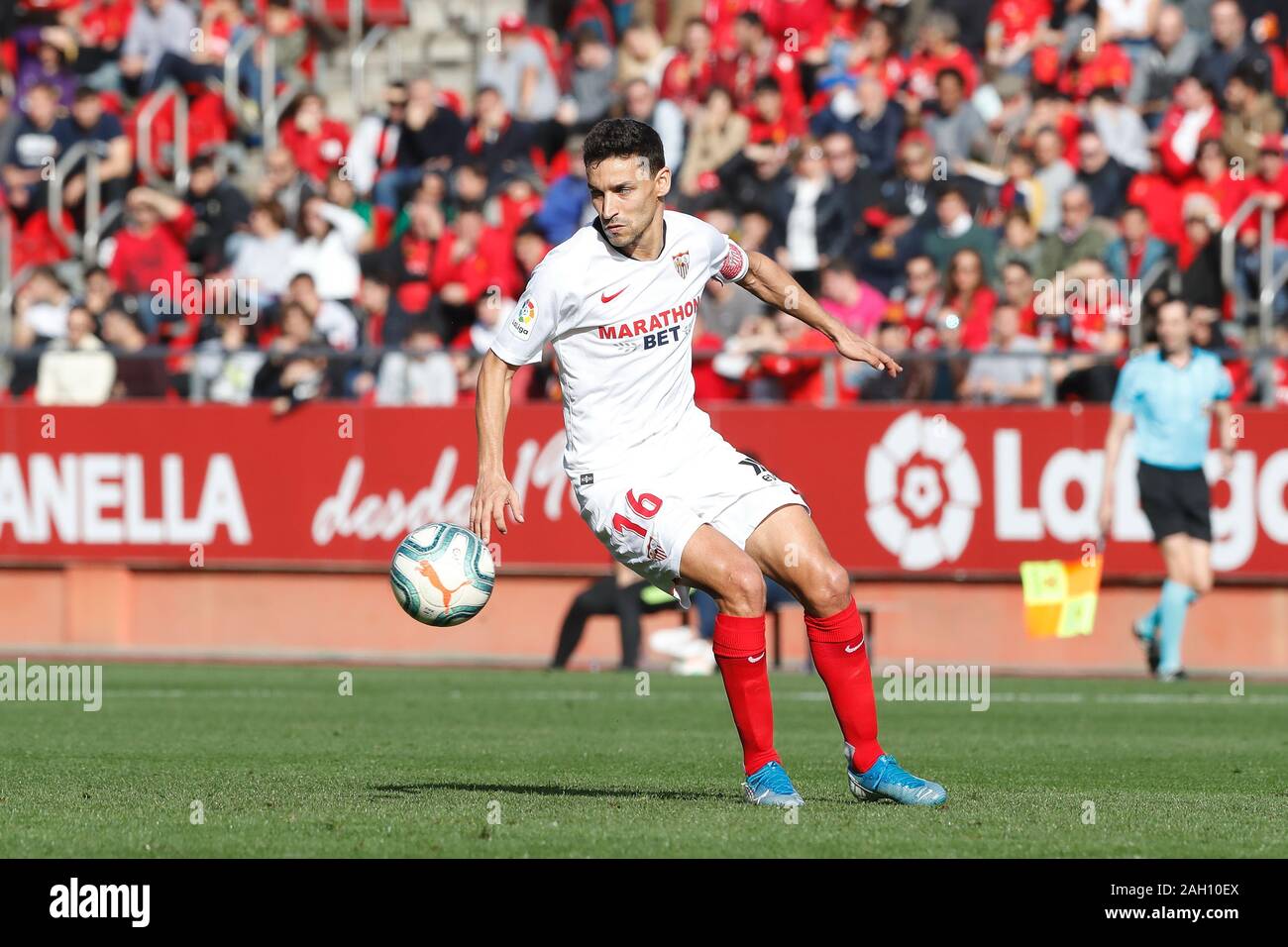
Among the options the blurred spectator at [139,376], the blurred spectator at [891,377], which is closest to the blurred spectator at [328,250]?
the blurred spectator at [139,376]

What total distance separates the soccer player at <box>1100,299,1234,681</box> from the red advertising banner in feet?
4.40

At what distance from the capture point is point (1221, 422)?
17125 millimetres

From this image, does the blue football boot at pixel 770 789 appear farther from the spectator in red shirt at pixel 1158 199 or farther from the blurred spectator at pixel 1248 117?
the blurred spectator at pixel 1248 117

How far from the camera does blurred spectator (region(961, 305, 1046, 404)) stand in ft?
61.4

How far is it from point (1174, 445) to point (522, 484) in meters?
5.65

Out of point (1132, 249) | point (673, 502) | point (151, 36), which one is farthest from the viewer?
point (151, 36)

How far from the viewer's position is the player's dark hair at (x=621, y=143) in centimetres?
832

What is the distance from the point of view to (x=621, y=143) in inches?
327

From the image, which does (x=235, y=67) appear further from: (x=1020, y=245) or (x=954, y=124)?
(x=1020, y=245)

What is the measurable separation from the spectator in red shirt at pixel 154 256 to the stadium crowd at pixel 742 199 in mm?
29

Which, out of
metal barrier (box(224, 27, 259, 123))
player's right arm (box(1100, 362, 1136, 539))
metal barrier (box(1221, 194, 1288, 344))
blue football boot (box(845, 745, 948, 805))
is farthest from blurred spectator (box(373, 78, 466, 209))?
blue football boot (box(845, 745, 948, 805))

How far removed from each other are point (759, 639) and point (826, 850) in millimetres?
1572

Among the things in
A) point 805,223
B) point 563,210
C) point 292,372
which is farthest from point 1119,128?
point 292,372
